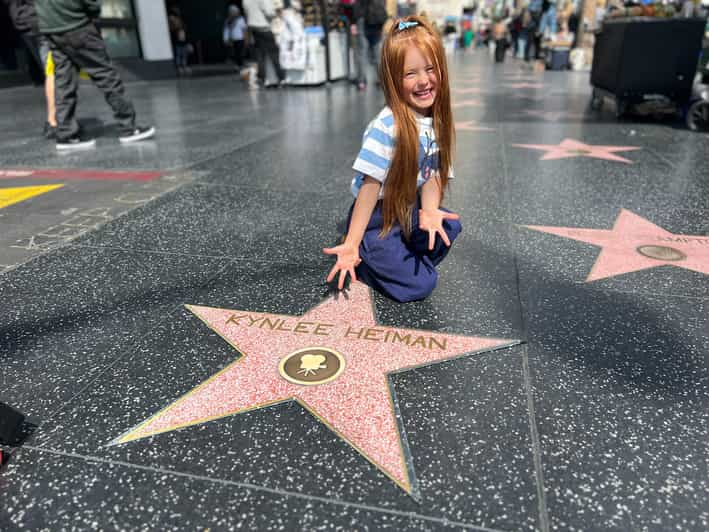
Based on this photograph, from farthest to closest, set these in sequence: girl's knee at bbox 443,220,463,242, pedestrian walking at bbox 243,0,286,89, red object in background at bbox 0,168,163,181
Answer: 1. pedestrian walking at bbox 243,0,286,89
2. red object in background at bbox 0,168,163,181
3. girl's knee at bbox 443,220,463,242

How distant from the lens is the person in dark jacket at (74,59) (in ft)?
14.0

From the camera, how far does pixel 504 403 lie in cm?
143

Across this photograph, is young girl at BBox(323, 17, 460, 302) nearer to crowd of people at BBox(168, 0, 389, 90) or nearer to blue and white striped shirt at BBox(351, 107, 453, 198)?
blue and white striped shirt at BBox(351, 107, 453, 198)

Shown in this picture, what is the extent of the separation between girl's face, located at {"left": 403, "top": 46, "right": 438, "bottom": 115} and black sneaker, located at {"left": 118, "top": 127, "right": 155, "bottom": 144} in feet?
13.4

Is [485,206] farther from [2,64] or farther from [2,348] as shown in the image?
[2,64]

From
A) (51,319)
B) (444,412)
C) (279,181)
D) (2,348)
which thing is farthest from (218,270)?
(279,181)

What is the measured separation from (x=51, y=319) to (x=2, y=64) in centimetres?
1129

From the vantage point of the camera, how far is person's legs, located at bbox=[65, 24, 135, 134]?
14.4 ft

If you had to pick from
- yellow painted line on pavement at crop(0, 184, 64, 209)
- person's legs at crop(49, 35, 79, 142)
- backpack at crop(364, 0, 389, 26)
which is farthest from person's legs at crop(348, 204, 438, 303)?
backpack at crop(364, 0, 389, 26)

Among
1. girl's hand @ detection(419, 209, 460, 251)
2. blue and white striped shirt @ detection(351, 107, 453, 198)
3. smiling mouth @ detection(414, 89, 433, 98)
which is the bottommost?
girl's hand @ detection(419, 209, 460, 251)

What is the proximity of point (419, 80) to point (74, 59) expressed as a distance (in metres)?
3.99

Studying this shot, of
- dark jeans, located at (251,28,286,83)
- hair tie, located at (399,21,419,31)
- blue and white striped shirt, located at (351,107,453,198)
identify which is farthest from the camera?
dark jeans, located at (251,28,286,83)

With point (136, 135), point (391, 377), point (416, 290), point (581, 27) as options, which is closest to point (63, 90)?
point (136, 135)

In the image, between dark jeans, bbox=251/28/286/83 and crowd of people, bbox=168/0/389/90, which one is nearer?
crowd of people, bbox=168/0/389/90
